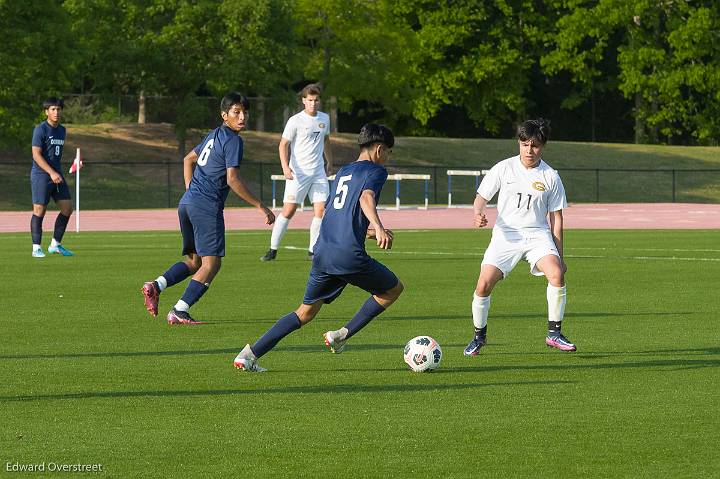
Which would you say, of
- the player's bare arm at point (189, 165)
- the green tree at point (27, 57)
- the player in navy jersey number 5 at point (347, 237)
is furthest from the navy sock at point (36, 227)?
the green tree at point (27, 57)

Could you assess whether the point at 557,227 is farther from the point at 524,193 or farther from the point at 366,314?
the point at 366,314

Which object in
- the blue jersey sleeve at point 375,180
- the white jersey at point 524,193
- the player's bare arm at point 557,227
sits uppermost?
the blue jersey sleeve at point 375,180

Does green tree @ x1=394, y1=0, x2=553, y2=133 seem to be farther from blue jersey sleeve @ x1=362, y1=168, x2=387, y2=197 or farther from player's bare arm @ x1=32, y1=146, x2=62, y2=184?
blue jersey sleeve @ x1=362, y1=168, x2=387, y2=197

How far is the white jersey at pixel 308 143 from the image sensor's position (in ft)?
65.9

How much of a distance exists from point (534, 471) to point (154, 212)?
37126 mm

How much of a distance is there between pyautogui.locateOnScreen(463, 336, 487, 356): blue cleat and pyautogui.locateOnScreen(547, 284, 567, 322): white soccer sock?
0.59 metres

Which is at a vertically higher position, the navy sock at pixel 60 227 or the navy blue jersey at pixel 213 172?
the navy blue jersey at pixel 213 172

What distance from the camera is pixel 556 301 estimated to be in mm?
11062

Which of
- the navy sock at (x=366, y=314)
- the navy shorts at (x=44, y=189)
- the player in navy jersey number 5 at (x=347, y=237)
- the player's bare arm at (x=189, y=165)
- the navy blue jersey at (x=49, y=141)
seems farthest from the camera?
the navy shorts at (x=44, y=189)

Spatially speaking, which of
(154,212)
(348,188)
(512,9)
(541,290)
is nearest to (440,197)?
(154,212)

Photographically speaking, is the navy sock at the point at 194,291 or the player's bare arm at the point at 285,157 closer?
the navy sock at the point at 194,291

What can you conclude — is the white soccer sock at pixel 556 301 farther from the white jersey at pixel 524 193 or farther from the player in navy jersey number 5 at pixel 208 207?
the player in navy jersey number 5 at pixel 208 207

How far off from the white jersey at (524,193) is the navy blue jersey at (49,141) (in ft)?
36.5

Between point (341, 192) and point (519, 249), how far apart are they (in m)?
1.86
